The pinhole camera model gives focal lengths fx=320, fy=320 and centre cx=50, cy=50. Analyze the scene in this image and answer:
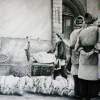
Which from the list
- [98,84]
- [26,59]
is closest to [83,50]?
[98,84]

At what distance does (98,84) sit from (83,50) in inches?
18.3

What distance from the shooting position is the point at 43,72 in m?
4.02

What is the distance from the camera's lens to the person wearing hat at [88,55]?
3.78 m

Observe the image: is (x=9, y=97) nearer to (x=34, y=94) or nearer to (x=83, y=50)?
(x=34, y=94)

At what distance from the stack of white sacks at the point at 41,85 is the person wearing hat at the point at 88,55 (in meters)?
0.23

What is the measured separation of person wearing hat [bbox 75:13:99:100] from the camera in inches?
149

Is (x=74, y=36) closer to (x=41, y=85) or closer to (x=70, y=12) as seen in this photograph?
(x=70, y=12)

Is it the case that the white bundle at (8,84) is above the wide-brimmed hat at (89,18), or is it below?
below

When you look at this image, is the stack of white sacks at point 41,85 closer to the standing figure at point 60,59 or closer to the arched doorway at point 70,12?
the standing figure at point 60,59

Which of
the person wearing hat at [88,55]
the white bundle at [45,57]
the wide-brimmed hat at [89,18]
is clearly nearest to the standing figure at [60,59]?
the white bundle at [45,57]

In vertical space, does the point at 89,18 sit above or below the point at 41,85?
above

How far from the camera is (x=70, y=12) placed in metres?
3.98

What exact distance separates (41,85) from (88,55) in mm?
722

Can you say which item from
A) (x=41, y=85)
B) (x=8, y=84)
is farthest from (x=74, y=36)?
(x=8, y=84)
